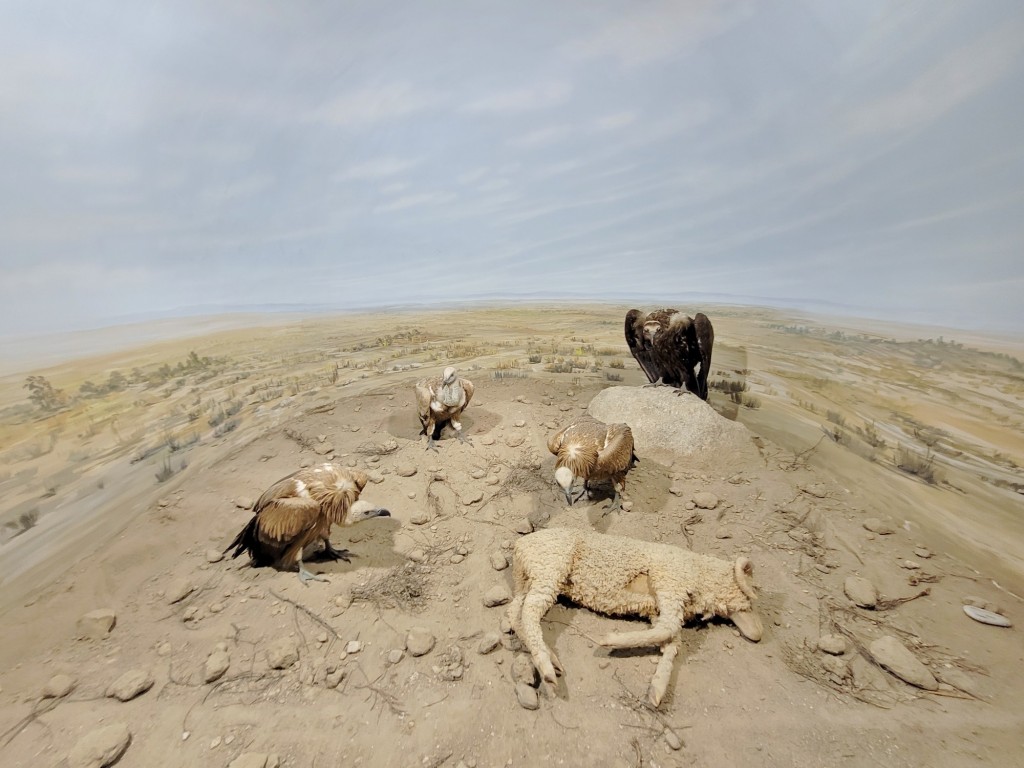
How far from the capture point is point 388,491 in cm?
396

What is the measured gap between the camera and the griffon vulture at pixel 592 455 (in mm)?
3443

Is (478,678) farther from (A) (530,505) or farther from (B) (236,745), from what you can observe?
(A) (530,505)

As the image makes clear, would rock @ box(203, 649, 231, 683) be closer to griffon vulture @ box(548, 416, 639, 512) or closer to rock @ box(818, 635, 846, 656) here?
griffon vulture @ box(548, 416, 639, 512)

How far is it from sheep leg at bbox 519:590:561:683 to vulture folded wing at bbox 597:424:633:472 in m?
1.35

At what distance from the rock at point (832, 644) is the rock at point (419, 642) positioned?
98.5 inches

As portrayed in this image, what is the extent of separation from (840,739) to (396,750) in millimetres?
2243

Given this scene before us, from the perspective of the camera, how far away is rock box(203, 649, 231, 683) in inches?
85.7

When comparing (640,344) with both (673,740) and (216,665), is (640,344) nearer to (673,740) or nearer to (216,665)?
(673,740)

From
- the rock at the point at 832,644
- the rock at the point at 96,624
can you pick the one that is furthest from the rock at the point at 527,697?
the rock at the point at 96,624

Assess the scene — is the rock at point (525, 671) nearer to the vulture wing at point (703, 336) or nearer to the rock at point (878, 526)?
the rock at point (878, 526)

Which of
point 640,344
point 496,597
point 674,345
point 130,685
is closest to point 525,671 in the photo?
point 496,597

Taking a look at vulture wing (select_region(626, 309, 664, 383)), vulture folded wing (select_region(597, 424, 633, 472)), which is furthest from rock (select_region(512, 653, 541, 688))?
vulture wing (select_region(626, 309, 664, 383))

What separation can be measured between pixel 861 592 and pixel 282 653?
4.03 metres

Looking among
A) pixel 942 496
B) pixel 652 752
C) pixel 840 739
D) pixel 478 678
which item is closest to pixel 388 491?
pixel 478 678
